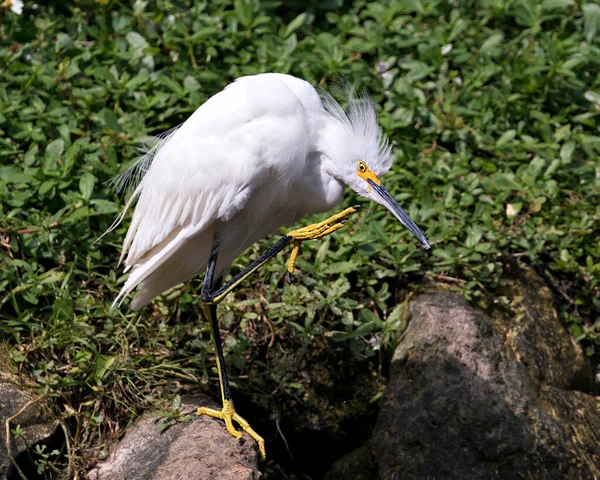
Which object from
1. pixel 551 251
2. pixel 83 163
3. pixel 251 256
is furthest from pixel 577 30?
pixel 83 163

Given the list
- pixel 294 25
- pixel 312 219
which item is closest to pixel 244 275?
pixel 312 219

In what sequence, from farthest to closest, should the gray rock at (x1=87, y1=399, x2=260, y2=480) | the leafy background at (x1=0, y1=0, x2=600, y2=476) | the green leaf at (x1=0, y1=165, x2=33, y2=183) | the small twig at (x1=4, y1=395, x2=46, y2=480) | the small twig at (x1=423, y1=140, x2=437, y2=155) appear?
the small twig at (x1=423, y1=140, x2=437, y2=155) → the green leaf at (x1=0, y1=165, x2=33, y2=183) → the leafy background at (x1=0, y1=0, x2=600, y2=476) → the small twig at (x1=4, y1=395, x2=46, y2=480) → the gray rock at (x1=87, y1=399, x2=260, y2=480)

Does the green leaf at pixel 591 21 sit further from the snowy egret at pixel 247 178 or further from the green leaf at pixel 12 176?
the green leaf at pixel 12 176

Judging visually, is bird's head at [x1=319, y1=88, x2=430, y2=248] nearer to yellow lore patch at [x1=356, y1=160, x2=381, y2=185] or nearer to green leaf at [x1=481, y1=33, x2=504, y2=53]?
yellow lore patch at [x1=356, y1=160, x2=381, y2=185]

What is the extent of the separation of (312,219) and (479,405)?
117 centimetres

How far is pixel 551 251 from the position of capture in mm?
3889

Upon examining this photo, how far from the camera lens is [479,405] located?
318 centimetres

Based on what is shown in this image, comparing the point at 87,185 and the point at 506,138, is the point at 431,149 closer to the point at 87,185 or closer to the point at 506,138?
the point at 506,138

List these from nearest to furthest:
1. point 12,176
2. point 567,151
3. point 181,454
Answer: point 181,454 → point 12,176 → point 567,151

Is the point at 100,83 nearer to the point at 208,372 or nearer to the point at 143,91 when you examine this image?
the point at 143,91

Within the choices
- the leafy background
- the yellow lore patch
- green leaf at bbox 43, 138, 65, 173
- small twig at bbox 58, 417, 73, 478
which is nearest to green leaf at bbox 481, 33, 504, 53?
the leafy background

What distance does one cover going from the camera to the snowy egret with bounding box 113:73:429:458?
280cm

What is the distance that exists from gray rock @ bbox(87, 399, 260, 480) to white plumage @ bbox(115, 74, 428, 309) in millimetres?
548

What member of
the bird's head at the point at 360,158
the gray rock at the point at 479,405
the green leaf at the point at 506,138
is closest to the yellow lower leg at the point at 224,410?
the gray rock at the point at 479,405
